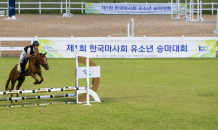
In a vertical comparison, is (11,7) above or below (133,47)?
above

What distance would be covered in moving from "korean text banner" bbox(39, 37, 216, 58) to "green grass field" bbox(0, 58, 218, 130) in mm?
3871

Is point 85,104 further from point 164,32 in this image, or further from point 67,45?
point 164,32

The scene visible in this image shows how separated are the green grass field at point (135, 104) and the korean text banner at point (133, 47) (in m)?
3.87

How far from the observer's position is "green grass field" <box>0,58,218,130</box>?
866cm

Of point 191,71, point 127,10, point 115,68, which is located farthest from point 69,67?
point 127,10

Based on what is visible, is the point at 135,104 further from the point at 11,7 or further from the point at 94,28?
the point at 11,7

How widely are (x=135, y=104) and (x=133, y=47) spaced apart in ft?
41.3

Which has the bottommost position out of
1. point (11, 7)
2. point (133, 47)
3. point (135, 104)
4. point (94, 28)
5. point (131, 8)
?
point (135, 104)

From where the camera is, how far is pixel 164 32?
33250 mm

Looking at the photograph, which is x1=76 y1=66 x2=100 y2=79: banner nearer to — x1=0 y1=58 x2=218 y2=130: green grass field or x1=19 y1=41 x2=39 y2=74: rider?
x1=0 y1=58 x2=218 y2=130: green grass field

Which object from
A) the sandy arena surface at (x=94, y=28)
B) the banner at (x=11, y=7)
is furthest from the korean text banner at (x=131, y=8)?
the banner at (x=11, y=7)

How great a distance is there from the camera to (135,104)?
35.9ft

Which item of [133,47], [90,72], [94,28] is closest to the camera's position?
[90,72]

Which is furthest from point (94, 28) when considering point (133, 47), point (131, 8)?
point (131, 8)
